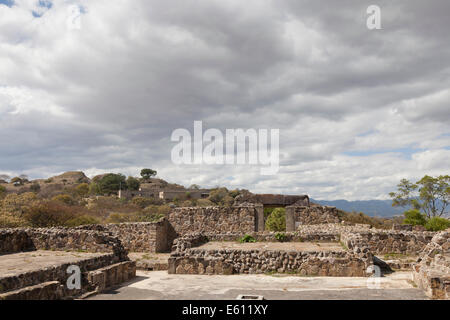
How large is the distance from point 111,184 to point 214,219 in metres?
47.3

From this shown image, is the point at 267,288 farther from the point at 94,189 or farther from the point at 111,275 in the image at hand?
the point at 94,189

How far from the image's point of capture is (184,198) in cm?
6097

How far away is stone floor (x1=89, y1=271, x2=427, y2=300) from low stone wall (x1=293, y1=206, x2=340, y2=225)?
970 cm

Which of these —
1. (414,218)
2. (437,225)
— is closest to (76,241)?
(437,225)

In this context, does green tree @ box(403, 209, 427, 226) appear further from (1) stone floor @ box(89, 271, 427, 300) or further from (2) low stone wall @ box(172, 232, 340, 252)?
(1) stone floor @ box(89, 271, 427, 300)

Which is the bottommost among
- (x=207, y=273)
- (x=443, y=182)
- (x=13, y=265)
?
Result: (x=207, y=273)

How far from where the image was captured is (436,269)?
8.26 m

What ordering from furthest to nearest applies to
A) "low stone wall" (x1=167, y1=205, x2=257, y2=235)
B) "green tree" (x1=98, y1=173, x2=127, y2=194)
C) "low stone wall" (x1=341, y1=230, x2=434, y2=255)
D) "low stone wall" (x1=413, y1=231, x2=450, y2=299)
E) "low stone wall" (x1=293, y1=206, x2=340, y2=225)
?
"green tree" (x1=98, y1=173, x2=127, y2=194) → "low stone wall" (x1=293, y1=206, x2=340, y2=225) → "low stone wall" (x1=167, y1=205, x2=257, y2=235) → "low stone wall" (x1=341, y1=230, x2=434, y2=255) → "low stone wall" (x1=413, y1=231, x2=450, y2=299)

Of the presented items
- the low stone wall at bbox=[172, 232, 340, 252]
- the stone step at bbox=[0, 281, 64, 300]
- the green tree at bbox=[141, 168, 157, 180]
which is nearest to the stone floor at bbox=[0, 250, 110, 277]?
the stone step at bbox=[0, 281, 64, 300]

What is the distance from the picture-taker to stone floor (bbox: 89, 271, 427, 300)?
7953mm

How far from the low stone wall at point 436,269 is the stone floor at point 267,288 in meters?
0.27

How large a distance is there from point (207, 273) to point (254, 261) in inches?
58.4
